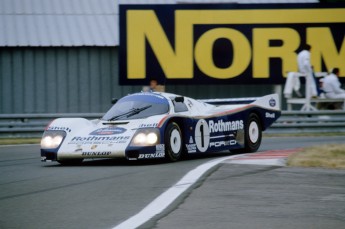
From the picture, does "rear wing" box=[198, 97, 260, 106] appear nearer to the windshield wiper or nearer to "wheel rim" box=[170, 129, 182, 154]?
the windshield wiper

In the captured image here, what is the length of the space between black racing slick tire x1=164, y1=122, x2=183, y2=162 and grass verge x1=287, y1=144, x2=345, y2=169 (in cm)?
174

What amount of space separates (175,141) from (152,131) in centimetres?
62

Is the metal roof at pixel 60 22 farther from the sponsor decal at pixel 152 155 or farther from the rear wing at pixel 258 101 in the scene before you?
the sponsor decal at pixel 152 155

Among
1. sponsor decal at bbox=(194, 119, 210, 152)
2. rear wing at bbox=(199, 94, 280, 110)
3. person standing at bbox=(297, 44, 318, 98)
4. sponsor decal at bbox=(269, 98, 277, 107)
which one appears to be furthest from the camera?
person standing at bbox=(297, 44, 318, 98)

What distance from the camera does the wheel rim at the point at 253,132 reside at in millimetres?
15711

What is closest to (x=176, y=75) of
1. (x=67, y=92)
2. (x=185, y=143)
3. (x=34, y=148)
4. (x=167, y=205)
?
(x=67, y=92)

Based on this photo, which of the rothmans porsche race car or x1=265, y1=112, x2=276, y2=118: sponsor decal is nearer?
the rothmans porsche race car

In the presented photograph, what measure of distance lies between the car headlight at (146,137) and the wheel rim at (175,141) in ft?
1.32

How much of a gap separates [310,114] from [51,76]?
289 inches

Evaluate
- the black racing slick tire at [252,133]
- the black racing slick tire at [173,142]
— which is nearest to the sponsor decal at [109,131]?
the black racing slick tire at [173,142]

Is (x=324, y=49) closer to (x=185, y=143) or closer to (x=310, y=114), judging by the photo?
(x=310, y=114)

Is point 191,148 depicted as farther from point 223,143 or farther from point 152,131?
point 152,131

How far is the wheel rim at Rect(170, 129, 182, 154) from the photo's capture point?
43.7ft

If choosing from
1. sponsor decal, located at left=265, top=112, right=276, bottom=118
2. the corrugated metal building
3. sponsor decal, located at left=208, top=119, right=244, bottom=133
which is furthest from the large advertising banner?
sponsor decal, located at left=208, top=119, right=244, bottom=133
